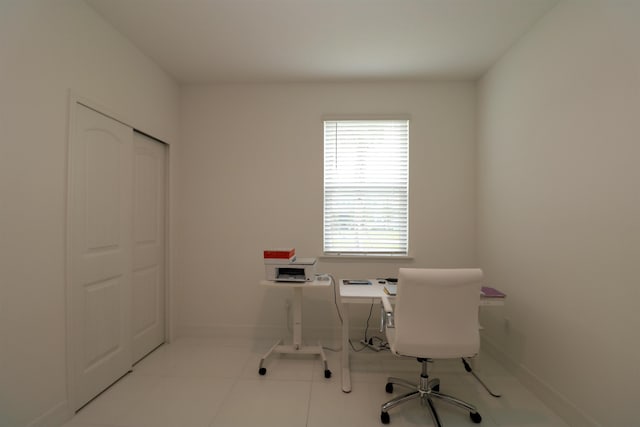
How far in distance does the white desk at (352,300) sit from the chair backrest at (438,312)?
51 centimetres

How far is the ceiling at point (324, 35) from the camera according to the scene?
1.98 metres

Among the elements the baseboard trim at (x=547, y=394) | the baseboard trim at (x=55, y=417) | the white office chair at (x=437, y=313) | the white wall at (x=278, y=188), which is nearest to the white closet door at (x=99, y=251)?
the baseboard trim at (x=55, y=417)

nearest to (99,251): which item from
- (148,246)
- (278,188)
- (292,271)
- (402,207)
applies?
(148,246)

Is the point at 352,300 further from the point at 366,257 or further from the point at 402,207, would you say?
the point at 402,207

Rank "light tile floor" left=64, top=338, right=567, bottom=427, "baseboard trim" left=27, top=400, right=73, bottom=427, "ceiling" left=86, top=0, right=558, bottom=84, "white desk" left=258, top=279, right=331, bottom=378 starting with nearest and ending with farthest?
"baseboard trim" left=27, top=400, right=73, bottom=427
"light tile floor" left=64, top=338, right=567, bottom=427
"ceiling" left=86, top=0, right=558, bottom=84
"white desk" left=258, top=279, right=331, bottom=378

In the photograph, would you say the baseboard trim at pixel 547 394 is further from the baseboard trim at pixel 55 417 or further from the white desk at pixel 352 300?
the baseboard trim at pixel 55 417

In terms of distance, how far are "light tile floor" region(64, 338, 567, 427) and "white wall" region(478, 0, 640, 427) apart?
1.00 feet

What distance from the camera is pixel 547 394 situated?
1950 mm

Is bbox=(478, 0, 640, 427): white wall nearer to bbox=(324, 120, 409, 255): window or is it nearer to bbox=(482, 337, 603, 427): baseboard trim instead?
bbox=(482, 337, 603, 427): baseboard trim

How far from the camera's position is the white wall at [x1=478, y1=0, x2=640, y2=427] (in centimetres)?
147

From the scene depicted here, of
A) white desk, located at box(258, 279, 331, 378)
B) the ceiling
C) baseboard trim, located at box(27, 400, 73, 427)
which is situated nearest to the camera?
baseboard trim, located at box(27, 400, 73, 427)

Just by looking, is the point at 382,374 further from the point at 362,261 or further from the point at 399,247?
the point at 399,247

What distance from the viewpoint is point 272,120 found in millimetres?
3098

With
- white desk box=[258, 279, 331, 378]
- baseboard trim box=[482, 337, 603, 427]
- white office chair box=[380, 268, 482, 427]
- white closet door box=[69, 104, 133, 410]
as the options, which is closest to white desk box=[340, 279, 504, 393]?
white desk box=[258, 279, 331, 378]
